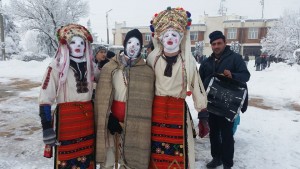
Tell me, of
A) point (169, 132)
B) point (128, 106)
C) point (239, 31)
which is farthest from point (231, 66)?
point (239, 31)

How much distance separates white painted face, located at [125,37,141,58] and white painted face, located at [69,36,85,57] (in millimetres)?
419

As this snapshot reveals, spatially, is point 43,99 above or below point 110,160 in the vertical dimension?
above

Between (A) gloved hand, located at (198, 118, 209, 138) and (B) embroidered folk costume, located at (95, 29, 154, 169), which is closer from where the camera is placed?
(B) embroidered folk costume, located at (95, 29, 154, 169)

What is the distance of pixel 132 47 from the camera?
256 centimetres

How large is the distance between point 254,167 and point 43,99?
9.26 ft

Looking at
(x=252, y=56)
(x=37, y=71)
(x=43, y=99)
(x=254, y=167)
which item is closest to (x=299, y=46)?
(x=252, y=56)

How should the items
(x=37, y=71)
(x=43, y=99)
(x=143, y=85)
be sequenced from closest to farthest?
(x=43, y=99) → (x=143, y=85) → (x=37, y=71)

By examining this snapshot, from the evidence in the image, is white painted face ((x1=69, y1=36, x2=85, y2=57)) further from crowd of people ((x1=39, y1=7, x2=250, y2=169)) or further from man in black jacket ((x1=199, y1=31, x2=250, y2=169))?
man in black jacket ((x1=199, y1=31, x2=250, y2=169))

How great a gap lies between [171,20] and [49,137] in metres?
1.54

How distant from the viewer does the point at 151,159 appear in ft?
8.55

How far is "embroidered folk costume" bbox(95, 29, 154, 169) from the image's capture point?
2.49 m

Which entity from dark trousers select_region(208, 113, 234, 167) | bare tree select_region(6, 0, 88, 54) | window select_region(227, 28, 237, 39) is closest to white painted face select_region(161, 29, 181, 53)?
dark trousers select_region(208, 113, 234, 167)

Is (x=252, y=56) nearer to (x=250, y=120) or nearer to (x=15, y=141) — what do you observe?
(x=250, y=120)

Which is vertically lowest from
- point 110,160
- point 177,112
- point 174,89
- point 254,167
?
point 254,167
